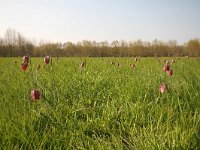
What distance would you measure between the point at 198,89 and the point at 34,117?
1965 mm

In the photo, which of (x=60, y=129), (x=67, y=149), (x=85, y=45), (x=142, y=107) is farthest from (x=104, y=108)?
(x=85, y=45)

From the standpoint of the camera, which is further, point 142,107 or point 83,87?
point 83,87

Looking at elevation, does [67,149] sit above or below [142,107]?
below

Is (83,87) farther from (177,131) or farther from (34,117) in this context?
(177,131)

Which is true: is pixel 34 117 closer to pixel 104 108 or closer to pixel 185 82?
pixel 104 108

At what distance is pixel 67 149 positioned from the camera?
6.54 feet

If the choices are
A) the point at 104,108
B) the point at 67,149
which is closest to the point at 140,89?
the point at 104,108

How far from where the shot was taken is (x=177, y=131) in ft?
6.37

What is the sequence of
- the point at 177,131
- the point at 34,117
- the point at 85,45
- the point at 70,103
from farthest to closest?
the point at 85,45
the point at 70,103
the point at 34,117
the point at 177,131

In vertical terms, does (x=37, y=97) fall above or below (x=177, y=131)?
above

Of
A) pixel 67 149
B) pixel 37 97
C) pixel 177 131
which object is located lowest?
pixel 67 149

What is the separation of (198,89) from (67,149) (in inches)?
77.6

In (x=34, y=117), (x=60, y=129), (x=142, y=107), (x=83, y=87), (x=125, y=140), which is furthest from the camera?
(x=83, y=87)

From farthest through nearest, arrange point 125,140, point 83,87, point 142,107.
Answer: point 83,87 < point 142,107 < point 125,140
